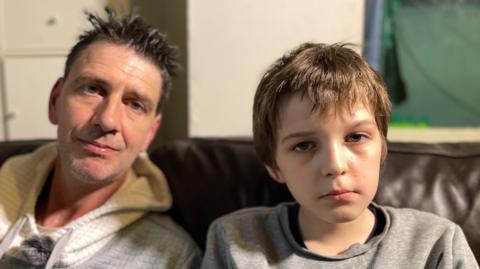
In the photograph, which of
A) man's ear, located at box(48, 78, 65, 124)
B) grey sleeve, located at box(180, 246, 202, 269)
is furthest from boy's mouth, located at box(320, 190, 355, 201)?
man's ear, located at box(48, 78, 65, 124)

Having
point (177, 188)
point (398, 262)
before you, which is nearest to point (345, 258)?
point (398, 262)

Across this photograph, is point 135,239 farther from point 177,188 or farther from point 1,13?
point 1,13

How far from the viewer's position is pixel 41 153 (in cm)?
125

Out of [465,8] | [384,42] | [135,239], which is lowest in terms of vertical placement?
[135,239]

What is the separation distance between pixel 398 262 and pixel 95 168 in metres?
0.63

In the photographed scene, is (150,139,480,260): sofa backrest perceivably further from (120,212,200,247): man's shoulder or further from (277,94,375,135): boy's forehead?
(277,94,375,135): boy's forehead

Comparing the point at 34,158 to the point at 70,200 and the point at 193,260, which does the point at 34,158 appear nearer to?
the point at 70,200

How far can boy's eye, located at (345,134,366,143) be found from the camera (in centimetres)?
85

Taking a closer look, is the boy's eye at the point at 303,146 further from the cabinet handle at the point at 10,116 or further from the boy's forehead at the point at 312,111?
the cabinet handle at the point at 10,116

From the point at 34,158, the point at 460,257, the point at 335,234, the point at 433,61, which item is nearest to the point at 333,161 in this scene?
the point at 335,234

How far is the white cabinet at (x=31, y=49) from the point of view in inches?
69.7

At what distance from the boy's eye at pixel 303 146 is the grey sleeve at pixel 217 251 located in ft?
0.79

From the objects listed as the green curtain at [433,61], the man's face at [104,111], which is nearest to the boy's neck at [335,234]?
the man's face at [104,111]

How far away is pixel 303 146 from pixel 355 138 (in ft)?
0.29
